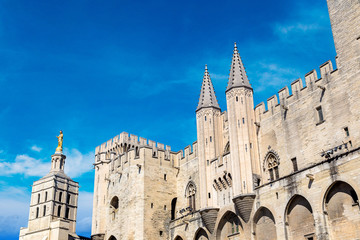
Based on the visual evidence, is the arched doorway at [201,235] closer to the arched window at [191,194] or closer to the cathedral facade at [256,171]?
the cathedral facade at [256,171]

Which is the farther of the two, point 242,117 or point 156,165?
point 156,165

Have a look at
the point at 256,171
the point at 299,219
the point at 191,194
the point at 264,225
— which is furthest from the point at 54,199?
the point at 299,219

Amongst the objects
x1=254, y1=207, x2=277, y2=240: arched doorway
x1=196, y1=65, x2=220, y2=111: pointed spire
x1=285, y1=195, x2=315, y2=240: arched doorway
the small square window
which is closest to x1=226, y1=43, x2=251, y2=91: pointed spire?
x1=196, y1=65, x2=220, y2=111: pointed spire

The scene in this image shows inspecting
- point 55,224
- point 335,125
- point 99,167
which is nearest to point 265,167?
point 335,125

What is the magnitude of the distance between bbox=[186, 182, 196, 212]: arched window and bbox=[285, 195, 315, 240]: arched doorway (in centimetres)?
1203

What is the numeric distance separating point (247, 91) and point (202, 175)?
23.4 ft

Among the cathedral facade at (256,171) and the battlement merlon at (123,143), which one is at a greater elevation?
the battlement merlon at (123,143)

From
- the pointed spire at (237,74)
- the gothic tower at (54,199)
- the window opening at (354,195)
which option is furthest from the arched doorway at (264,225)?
the gothic tower at (54,199)

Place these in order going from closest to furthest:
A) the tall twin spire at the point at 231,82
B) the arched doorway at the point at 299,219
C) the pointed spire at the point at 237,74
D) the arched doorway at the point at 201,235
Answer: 1. the arched doorway at the point at 299,219
2. the pointed spire at the point at 237,74
3. the tall twin spire at the point at 231,82
4. the arched doorway at the point at 201,235

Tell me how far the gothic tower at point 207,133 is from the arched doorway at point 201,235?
2.26 m

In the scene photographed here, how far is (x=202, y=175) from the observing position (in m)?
33.8

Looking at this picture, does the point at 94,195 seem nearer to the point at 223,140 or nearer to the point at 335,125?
the point at 223,140

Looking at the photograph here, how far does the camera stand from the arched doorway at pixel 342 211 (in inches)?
867

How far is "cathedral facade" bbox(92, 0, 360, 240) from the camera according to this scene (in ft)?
78.6
